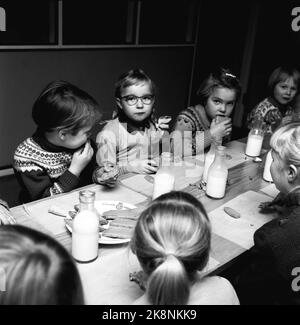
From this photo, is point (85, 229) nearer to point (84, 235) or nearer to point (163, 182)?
point (84, 235)

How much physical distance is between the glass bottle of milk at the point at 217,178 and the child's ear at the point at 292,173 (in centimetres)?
35

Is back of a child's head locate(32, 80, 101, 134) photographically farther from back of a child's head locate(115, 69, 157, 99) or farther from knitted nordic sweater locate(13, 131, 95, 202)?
back of a child's head locate(115, 69, 157, 99)

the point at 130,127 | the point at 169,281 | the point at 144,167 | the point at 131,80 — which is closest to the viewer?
the point at 169,281

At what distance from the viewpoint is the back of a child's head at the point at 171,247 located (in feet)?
3.04

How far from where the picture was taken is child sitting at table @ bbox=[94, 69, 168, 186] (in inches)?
86.8

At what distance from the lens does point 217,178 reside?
1.79 meters

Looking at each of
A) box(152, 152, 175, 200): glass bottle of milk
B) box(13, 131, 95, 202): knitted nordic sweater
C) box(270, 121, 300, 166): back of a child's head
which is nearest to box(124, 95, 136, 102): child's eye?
box(13, 131, 95, 202): knitted nordic sweater

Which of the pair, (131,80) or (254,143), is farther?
(254,143)

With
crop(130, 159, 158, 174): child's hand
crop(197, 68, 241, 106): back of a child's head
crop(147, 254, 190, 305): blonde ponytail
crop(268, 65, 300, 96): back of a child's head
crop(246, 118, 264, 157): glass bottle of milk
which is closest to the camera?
crop(147, 254, 190, 305): blonde ponytail

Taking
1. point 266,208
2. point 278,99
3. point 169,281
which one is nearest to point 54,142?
point 266,208

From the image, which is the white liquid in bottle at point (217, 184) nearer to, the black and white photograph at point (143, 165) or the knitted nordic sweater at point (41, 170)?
the black and white photograph at point (143, 165)

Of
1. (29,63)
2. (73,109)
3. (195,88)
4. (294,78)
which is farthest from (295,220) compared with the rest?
(195,88)

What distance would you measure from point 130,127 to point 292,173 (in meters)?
1.11
